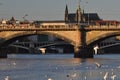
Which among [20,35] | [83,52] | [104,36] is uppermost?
[104,36]

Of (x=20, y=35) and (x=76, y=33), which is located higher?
(x=76, y=33)

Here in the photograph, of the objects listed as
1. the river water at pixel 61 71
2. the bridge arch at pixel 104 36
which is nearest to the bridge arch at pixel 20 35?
the bridge arch at pixel 104 36

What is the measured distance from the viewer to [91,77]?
7825 centimetres

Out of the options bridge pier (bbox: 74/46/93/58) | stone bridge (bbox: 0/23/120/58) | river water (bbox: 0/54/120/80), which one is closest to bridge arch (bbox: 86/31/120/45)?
stone bridge (bbox: 0/23/120/58)

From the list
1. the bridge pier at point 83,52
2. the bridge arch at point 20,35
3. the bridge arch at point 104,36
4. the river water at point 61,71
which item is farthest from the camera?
the bridge arch at point 20,35

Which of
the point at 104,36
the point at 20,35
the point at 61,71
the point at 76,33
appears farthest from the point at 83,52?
the point at 61,71

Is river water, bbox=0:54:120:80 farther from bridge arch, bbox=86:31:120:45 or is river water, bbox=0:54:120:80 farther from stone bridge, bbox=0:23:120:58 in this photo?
stone bridge, bbox=0:23:120:58

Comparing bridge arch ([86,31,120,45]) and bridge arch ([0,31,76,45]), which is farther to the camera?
bridge arch ([0,31,76,45])

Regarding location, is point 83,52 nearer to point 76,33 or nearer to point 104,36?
point 76,33

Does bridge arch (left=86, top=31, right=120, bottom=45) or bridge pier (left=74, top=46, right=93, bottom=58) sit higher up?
bridge arch (left=86, top=31, right=120, bottom=45)

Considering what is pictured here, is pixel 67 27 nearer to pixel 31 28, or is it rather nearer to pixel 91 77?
pixel 31 28

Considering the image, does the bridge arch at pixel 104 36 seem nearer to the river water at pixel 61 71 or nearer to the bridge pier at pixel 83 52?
the bridge pier at pixel 83 52

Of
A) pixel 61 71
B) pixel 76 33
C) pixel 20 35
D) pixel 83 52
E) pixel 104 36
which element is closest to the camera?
pixel 61 71

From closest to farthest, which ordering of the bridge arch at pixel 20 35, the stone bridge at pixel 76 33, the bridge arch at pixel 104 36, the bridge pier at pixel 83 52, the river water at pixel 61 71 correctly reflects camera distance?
the river water at pixel 61 71, the bridge arch at pixel 104 36, the stone bridge at pixel 76 33, the bridge pier at pixel 83 52, the bridge arch at pixel 20 35
